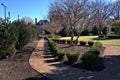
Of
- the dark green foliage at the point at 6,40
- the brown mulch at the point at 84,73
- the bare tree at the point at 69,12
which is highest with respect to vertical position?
the bare tree at the point at 69,12

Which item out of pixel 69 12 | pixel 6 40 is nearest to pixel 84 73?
pixel 6 40

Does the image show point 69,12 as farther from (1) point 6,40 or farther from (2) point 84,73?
(2) point 84,73

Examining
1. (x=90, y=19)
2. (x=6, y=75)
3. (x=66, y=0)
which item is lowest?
(x=6, y=75)

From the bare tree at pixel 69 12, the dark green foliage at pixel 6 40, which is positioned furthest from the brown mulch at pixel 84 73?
the bare tree at pixel 69 12

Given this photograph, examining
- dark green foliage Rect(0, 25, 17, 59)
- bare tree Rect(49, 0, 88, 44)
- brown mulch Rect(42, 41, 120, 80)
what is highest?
bare tree Rect(49, 0, 88, 44)

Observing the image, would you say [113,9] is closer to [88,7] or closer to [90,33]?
[90,33]

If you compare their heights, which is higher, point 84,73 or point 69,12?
point 69,12

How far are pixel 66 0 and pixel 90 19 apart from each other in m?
3.85

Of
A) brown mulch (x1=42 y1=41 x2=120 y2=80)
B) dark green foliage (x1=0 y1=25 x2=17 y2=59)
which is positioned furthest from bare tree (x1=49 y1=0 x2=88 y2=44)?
brown mulch (x1=42 y1=41 x2=120 y2=80)

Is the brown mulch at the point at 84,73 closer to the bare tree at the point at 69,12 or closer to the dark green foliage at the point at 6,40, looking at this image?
the dark green foliage at the point at 6,40

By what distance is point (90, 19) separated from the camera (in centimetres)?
3150

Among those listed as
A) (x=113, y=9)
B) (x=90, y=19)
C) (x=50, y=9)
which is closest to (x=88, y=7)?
(x=90, y=19)

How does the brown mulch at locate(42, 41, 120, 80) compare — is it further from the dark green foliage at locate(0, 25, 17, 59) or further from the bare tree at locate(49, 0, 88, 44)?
the bare tree at locate(49, 0, 88, 44)

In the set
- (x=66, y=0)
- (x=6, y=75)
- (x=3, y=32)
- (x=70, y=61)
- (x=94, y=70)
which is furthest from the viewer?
(x=66, y=0)
